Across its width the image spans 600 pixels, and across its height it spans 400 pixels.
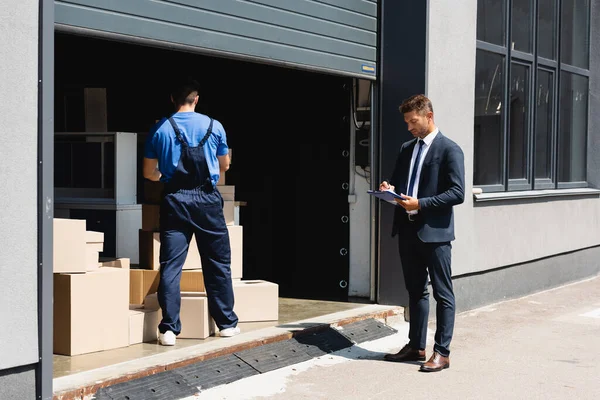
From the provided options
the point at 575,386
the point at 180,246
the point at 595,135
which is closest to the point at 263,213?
the point at 180,246

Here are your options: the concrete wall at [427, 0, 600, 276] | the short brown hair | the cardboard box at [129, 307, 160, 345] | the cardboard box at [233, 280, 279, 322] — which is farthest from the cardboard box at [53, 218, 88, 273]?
the concrete wall at [427, 0, 600, 276]

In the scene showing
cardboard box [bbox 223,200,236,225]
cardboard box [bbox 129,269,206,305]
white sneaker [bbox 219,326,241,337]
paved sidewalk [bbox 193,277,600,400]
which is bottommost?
paved sidewalk [bbox 193,277,600,400]

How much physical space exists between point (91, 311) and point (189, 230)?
91 cm

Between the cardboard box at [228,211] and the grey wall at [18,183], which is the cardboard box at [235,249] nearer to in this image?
the cardboard box at [228,211]

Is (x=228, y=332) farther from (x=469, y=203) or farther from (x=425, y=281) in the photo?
(x=469, y=203)

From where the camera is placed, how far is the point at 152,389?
5695mm

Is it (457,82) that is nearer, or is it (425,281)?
(425,281)

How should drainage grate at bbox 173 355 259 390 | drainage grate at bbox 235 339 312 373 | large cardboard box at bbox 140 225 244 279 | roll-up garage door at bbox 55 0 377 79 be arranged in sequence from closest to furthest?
roll-up garage door at bbox 55 0 377 79 < drainage grate at bbox 173 355 259 390 < drainage grate at bbox 235 339 312 373 < large cardboard box at bbox 140 225 244 279

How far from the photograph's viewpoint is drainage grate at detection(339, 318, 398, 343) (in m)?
7.65

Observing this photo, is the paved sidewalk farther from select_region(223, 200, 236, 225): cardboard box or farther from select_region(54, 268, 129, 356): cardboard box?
select_region(223, 200, 236, 225): cardboard box

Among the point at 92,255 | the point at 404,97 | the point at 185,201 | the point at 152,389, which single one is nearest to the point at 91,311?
the point at 92,255

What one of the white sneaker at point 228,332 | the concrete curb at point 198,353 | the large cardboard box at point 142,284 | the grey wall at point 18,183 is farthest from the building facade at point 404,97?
the white sneaker at point 228,332

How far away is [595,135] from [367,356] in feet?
22.5

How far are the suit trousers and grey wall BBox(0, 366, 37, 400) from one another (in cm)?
285
